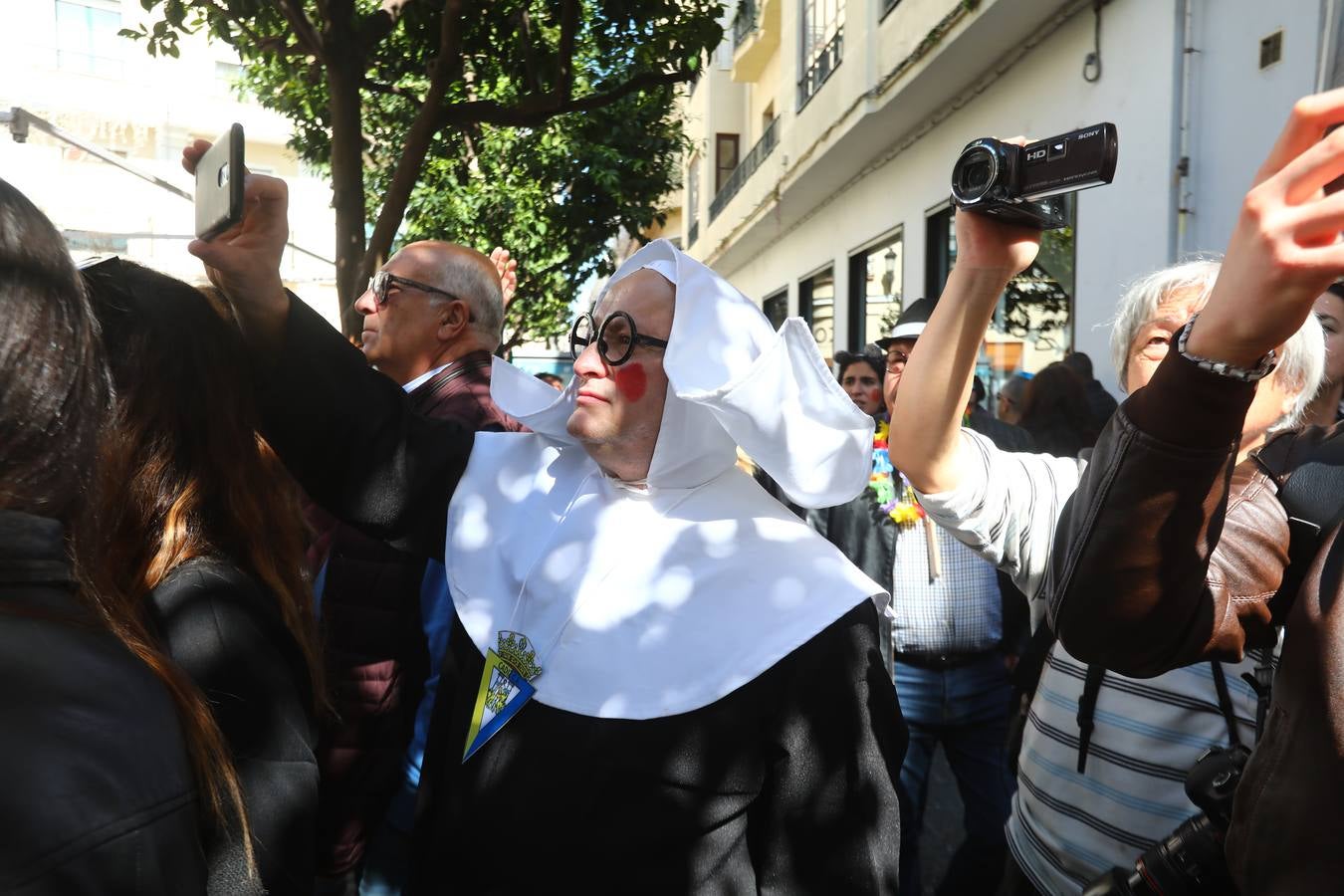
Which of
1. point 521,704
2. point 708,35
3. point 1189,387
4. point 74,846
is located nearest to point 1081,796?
point 521,704

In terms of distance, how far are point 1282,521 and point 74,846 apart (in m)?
1.44

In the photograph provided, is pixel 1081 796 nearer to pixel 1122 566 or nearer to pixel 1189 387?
pixel 1122 566

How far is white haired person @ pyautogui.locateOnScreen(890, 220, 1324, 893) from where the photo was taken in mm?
1753

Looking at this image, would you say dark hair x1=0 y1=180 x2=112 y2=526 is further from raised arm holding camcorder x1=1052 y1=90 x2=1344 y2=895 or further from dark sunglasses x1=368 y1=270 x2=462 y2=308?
dark sunglasses x1=368 y1=270 x2=462 y2=308

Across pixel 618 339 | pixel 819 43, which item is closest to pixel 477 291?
pixel 618 339

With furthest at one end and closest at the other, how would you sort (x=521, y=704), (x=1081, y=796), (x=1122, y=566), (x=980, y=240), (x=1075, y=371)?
(x=1075, y=371) < (x=1081, y=796) < (x=521, y=704) < (x=980, y=240) < (x=1122, y=566)

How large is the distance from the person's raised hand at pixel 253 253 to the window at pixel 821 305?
12256 mm

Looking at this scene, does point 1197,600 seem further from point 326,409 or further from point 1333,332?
point 1333,332

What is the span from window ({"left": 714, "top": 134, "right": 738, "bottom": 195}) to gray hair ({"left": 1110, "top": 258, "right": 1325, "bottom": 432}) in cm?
2244

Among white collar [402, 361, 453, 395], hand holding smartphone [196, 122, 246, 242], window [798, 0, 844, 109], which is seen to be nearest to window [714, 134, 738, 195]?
window [798, 0, 844, 109]

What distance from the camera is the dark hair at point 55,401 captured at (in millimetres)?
1069

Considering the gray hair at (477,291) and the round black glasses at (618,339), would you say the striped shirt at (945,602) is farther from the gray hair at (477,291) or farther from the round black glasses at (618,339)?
the round black glasses at (618,339)

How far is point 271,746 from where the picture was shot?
151 centimetres

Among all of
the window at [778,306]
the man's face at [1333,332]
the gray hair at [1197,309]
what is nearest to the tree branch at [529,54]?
the man's face at [1333,332]
